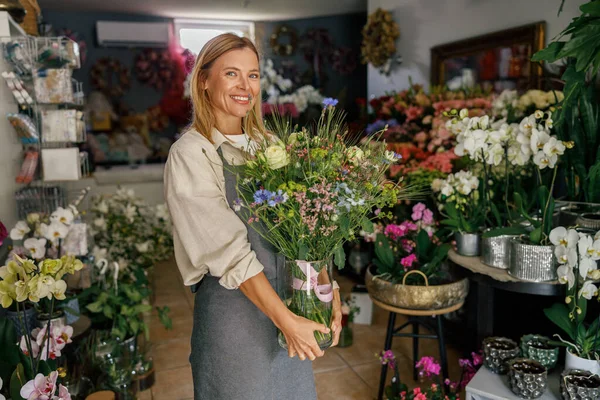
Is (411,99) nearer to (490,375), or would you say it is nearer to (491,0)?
(491,0)

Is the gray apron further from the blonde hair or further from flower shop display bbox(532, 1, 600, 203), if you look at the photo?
flower shop display bbox(532, 1, 600, 203)

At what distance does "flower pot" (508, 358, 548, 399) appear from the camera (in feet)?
5.93

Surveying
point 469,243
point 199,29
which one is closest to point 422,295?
point 469,243

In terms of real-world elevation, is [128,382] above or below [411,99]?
below

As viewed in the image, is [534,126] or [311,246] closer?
[311,246]

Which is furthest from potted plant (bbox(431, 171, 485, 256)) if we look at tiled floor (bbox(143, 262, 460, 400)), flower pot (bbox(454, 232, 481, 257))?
tiled floor (bbox(143, 262, 460, 400))

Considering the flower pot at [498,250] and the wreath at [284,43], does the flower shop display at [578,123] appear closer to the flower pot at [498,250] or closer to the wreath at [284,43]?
the flower pot at [498,250]

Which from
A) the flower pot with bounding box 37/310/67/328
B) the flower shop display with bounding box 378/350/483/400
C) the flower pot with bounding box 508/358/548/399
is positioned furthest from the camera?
the flower shop display with bounding box 378/350/483/400

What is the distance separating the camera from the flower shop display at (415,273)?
7.20ft

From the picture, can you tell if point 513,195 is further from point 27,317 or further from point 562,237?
point 27,317

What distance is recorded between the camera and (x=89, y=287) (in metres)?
2.70

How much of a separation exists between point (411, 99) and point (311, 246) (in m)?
2.76

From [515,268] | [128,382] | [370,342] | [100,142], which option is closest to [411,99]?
[370,342]

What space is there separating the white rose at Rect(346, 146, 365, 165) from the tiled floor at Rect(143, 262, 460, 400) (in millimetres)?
1763
